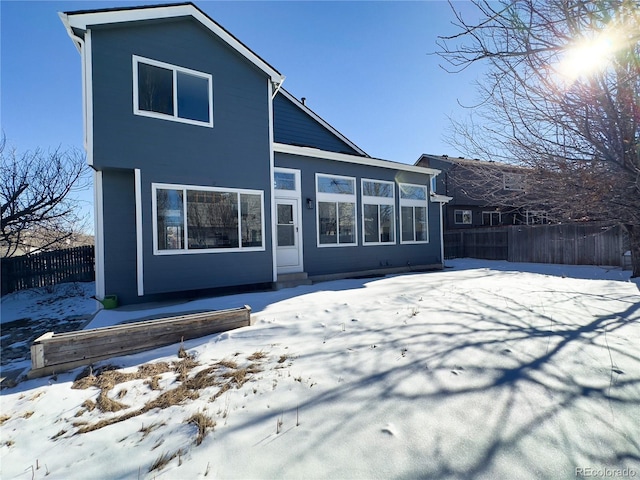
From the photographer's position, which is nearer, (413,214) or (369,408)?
(369,408)

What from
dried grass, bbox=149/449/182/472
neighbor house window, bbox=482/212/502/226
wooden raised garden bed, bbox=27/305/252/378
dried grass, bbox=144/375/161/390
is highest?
neighbor house window, bbox=482/212/502/226

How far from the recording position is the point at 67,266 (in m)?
9.88

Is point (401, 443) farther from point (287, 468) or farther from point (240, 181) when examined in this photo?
point (240, 181)

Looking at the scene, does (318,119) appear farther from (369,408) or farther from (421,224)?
(369,408)

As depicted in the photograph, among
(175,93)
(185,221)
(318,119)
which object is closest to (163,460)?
(185,221)

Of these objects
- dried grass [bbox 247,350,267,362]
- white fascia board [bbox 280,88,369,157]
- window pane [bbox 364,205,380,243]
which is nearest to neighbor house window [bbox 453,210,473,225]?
white fascia board [bbox 280,88,369,157]

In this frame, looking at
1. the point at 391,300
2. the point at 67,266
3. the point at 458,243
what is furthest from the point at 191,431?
the point at 458,243

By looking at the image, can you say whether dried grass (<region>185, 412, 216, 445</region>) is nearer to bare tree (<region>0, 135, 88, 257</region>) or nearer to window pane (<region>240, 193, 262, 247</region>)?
window pane (<region>240, 193, 262, 247</region>)

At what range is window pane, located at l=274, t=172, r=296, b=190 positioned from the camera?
27.8ft

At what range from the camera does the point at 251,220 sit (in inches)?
301

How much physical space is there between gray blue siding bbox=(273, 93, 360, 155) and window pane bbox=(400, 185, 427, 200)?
3.46m

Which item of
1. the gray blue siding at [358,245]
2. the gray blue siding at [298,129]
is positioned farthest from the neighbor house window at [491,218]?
the gray blue siding at [298,129]

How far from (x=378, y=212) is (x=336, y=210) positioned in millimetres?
1776

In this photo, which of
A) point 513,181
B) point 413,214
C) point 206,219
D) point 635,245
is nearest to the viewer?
point 513,181
